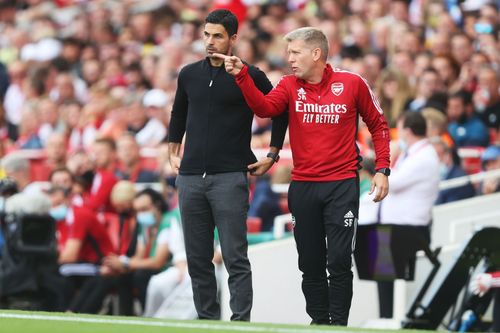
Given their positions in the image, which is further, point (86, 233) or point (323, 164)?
point (86, 233)

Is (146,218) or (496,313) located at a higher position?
(146,218)

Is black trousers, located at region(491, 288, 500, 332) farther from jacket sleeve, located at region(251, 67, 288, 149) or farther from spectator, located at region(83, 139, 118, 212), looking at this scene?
spectator, located at region(83, 139, 118, 212)

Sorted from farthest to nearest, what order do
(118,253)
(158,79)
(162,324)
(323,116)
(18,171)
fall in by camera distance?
(158,79) < (18,171) < (118,253) < (323,116) < (162,324)

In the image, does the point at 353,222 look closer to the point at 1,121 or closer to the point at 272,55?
the point at 272,55

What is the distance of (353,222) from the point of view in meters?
9.09

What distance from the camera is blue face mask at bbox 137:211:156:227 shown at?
47.4 ft

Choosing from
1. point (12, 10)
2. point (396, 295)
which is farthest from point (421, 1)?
point (12, 10)

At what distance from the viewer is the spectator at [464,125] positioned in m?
15.0

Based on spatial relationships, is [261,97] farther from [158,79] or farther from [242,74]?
[158,79]

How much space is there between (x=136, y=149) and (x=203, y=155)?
667 centimetres

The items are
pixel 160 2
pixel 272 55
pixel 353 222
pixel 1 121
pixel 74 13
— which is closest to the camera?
pixel 353 222

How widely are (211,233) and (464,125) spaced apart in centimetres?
627

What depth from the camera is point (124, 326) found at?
313 inches

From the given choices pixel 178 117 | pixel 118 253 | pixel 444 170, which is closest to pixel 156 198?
pixel 118 253
